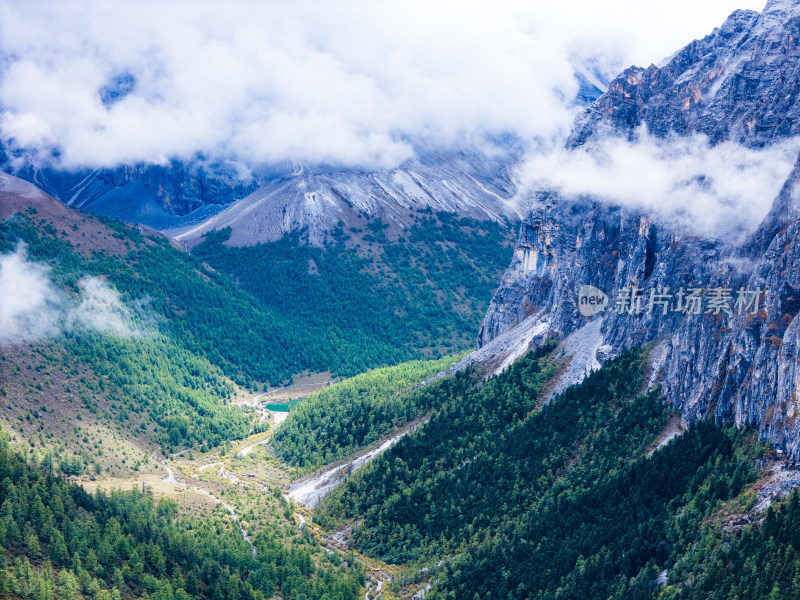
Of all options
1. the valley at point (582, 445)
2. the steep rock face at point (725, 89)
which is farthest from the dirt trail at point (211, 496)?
the steep rock face at point (725, 89)

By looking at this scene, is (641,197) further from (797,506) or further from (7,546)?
(7,546)

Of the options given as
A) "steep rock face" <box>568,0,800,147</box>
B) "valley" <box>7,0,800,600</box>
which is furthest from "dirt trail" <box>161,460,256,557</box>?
"steep rock face" <box>568,0,800,147</box>

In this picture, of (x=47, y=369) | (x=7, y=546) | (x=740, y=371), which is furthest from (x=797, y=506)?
(x=47, y=369)

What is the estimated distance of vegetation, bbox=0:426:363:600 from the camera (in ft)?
396

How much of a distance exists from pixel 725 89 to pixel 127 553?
114 meters

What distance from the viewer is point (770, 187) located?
147m

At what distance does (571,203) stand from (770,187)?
2156 inches

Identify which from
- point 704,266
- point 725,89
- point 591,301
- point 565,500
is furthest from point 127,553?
point 725,89

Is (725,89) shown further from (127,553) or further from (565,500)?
(127,553)

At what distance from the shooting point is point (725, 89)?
540 ft

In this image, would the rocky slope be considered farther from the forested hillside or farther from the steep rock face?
the forested hillside

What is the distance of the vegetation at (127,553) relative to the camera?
396ft

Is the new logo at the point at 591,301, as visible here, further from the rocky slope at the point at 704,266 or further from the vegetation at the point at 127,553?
the vegetation at the point at 127,553

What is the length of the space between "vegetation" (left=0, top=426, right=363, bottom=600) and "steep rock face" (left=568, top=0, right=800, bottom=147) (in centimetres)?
8986
